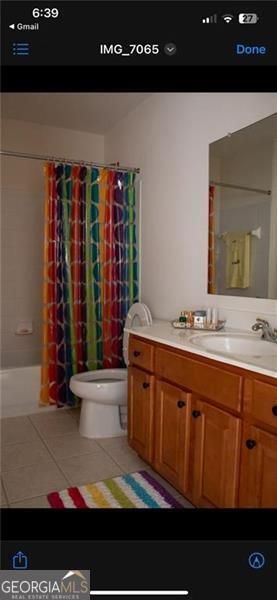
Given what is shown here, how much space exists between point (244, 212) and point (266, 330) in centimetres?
63

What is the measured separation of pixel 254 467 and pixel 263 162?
4.31ft

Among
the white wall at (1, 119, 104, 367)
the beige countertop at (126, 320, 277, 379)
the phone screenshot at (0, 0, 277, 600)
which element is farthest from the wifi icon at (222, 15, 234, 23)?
the white wall at (1, 119, 104, 367)

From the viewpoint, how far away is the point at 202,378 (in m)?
1.38

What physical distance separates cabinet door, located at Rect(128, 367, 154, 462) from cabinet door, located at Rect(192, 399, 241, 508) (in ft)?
1.19

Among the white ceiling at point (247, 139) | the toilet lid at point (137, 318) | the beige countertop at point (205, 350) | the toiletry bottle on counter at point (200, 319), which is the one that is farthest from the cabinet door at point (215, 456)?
the white ceiling at point (247, 139)

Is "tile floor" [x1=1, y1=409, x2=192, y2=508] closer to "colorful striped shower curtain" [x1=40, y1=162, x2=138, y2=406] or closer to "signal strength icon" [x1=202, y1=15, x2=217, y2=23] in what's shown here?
"colorful striped shower curtain" [x1=40, y1=162, x2=138, y2=406]

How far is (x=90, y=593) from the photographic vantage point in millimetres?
495

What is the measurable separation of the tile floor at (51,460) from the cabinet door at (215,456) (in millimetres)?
286

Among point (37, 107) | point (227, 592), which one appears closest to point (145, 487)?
point (227, 592)

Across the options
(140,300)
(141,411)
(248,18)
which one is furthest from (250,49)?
(140,300)

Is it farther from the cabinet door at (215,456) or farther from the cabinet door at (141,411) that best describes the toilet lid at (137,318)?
the cabinet door at (215,456)

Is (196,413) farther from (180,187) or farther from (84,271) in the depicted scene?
(84,271)

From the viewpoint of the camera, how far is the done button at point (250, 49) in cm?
A: 57

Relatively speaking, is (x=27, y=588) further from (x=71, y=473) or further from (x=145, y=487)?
(x=71, y=473)
